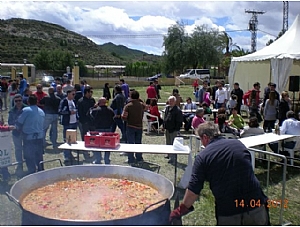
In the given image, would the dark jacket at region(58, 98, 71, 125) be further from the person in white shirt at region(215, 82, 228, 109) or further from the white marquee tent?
the white marquee tent

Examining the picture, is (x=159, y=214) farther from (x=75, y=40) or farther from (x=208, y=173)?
(x=75, y=40)

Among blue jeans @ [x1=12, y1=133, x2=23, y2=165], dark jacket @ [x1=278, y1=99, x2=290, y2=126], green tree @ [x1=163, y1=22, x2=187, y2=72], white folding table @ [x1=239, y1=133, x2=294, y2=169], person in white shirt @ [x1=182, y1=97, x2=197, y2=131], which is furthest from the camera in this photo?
green tree @ [x1=163, y1=22, x2=187, y2=72]

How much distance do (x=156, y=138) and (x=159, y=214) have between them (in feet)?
23.4

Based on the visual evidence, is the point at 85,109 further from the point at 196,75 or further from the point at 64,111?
the point at 196,75

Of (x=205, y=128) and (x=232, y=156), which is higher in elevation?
(x=205, y=128)

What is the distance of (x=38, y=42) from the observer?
77.5m

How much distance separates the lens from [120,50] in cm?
19738

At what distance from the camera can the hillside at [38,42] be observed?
66188mm

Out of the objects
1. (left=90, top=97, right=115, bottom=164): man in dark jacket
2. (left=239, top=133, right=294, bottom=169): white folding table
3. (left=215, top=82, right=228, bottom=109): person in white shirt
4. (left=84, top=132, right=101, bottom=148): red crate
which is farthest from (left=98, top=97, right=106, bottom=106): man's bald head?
(left=215, top=82, right=228, bottom=109): person in white shirt

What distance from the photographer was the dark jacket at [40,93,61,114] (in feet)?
27.2

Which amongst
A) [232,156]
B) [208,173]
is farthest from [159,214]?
[232,156]

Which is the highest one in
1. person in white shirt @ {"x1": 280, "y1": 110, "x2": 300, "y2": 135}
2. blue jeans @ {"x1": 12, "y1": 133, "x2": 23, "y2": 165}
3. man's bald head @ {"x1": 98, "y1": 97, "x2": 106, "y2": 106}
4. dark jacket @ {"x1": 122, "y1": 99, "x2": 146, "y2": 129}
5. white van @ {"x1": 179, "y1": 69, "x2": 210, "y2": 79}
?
white van @ {"x1": 179, "y1": 69, "x2": 210, "y2": 79}

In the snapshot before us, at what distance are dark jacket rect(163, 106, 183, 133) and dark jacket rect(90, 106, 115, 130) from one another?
1211 mm

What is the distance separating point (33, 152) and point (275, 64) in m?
11.2
